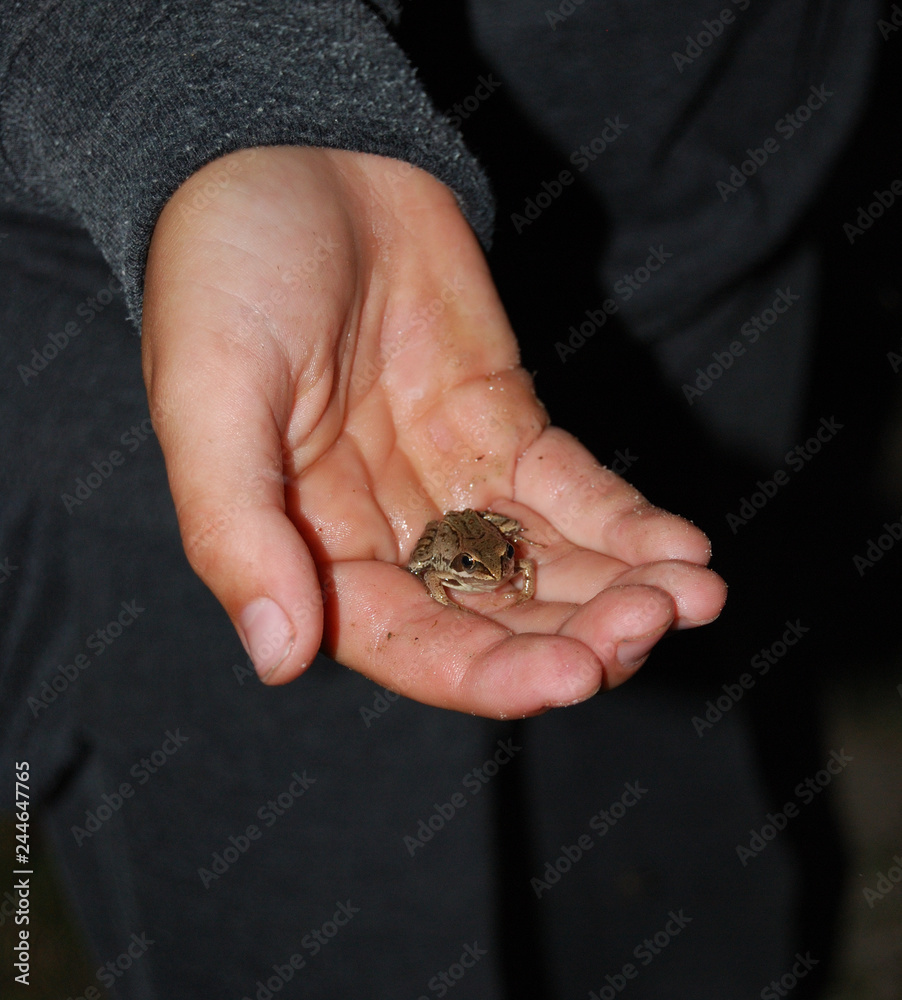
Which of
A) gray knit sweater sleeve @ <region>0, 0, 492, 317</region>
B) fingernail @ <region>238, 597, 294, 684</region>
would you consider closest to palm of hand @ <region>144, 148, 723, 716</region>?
fingernail @ <region>238, 597, 294, 684</region>

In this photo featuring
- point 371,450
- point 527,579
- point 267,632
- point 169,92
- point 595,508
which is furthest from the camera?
point 371,450

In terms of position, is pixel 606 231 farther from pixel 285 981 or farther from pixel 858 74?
pixel 285 981

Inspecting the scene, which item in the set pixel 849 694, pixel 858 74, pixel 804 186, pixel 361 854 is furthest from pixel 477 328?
pixel 849 694

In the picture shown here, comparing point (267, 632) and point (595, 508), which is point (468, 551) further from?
point (267, 632)

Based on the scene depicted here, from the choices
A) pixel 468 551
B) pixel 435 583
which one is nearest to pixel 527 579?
pixel 468 551

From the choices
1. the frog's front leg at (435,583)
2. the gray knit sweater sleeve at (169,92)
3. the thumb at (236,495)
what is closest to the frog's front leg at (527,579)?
the frog's front leg at (435,583)

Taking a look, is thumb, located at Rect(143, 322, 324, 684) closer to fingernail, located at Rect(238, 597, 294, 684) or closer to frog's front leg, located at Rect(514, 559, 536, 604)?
fingernail, located at Rect(238, 597, 294, 684)
